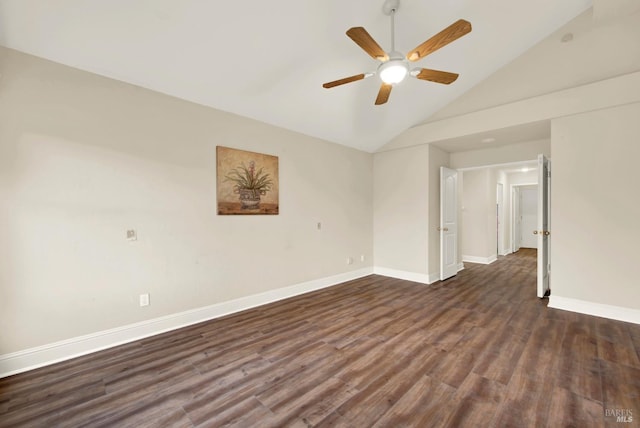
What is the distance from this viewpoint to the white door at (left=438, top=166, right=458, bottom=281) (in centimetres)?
504

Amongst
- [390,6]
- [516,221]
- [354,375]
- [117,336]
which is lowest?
[354,375]

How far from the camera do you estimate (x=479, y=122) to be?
4125 millimetres

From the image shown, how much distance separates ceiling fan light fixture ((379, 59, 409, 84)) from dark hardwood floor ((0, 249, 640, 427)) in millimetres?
2621

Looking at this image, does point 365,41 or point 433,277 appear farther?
point 433,277

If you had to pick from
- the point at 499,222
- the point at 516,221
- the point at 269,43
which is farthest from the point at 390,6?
the point at 516,221

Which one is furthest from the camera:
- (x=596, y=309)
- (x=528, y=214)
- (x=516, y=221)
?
(x=528, y=214)

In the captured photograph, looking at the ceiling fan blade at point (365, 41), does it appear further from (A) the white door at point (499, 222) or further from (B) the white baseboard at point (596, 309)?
(A) the white door at point (499, 222)

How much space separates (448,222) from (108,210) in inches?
212

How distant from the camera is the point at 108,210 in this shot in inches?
102

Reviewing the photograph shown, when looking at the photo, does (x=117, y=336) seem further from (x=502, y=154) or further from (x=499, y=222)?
(x=499, y=222)

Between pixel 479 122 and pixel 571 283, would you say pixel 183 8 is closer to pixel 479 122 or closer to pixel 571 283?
pixel 479 122

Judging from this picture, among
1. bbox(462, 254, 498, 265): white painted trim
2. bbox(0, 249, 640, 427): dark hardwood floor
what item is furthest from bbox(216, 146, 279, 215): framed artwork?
bbox(462, 254, 498, 265): white painted trim

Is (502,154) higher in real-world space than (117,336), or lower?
higher

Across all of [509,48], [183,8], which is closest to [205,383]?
[183,8]
